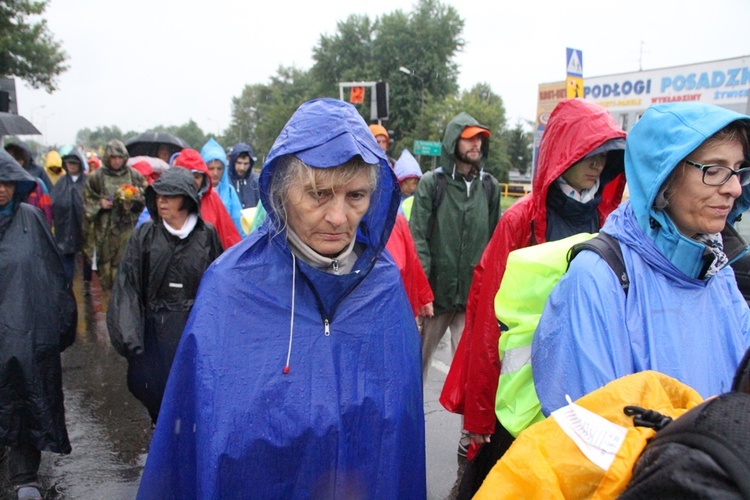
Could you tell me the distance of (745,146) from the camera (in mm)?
1772

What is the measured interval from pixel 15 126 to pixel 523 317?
20.4 feet

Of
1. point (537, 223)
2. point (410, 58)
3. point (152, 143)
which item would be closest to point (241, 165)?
point (152, 143)

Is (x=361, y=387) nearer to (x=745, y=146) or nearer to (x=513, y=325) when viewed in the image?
(x=513, y=325)

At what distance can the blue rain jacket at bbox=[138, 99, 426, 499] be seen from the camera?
5.80 feet

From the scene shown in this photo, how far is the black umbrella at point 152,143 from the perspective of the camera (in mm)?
10914

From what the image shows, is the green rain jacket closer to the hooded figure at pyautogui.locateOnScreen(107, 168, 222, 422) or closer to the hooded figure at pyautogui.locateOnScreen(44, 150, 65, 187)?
the hooded figure at pyautogui.locateOnScreen(107, 168, 222, 422)

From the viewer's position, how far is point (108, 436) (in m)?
4.57

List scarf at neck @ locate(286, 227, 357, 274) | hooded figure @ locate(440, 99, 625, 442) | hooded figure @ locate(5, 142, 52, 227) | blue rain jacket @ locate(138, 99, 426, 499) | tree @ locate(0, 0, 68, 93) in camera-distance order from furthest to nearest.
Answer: tree @ locate(0, 0, 68, 93)
hooded figure @ locate(5, 142, 52, 227)
hooded figure @ locate(440, 99, 625, 442)
scarf at neck @ locate(286, 227, 357, 274)
blue rain jacket @ locate(138, 99, 426, 499)

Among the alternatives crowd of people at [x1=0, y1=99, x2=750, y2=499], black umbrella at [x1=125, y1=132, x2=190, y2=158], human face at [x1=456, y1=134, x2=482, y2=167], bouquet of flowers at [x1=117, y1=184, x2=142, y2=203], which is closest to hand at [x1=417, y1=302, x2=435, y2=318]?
human face at [x1=456, y1=134, x2=482, y2=167]

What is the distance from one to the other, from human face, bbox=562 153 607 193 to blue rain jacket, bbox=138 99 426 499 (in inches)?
56.5

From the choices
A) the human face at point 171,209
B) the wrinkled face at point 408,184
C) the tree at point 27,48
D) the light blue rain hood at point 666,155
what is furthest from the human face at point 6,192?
the tree at point 27,48

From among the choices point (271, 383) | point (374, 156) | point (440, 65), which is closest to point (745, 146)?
point (374, 156)

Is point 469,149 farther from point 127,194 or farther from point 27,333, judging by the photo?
point 127,194

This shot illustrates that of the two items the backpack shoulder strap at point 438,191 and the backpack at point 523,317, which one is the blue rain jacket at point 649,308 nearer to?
the backpack at point 523,317
